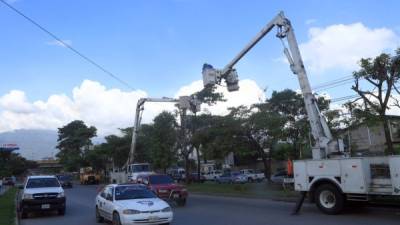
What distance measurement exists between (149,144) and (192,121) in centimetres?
879

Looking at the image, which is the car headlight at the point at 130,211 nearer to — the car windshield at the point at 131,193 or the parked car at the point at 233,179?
the car windshield at the point at 131,193

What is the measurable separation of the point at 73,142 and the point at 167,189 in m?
88.6

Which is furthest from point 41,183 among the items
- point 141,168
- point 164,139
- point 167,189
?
point 164,139

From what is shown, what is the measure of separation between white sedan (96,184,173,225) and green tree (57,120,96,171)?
3114 inches

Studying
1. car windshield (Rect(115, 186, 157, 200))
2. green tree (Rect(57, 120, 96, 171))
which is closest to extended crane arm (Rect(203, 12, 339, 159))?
car windshield (Rect(115, 186, 157, 200))

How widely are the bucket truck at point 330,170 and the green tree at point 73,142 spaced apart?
77521 mm

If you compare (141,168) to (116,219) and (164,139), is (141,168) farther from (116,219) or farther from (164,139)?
(116,219)

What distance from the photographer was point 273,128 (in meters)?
33.0

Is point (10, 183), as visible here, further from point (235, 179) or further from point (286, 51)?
point (286, 51)

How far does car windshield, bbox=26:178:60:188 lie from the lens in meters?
20.7

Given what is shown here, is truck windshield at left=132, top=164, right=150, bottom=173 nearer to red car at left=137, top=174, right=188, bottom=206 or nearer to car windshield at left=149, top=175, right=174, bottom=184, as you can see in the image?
car windshield at left=149, top=175, right=174, bottom=184

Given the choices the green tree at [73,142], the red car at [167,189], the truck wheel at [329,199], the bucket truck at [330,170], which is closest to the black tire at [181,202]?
the red car at [167,189]

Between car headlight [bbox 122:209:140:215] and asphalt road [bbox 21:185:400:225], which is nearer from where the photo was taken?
car headlight [bbox 122:209:140:215]

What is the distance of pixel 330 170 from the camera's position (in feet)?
55.5
